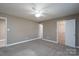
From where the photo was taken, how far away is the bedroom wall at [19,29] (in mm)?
4945

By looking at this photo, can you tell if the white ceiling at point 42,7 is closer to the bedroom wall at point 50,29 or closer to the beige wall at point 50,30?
the bedroom wall at point 50,29

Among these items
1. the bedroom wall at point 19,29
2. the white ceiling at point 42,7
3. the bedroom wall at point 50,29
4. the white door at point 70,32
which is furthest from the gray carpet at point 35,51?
the bedroom wall at point 50,29

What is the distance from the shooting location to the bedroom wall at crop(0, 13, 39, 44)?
4.95 m

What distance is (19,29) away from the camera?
5602mm

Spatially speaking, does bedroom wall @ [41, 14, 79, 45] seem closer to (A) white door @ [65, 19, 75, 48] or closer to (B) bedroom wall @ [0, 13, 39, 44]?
(A) white door @ [65, 19, 75, 48]

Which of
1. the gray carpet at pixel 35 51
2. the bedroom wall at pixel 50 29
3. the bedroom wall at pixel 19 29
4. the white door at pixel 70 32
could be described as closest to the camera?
the gray carpet at pixel 35 51

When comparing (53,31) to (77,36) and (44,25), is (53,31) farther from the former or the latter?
(77,36)

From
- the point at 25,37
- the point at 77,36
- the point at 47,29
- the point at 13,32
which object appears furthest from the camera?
the point at 47,29

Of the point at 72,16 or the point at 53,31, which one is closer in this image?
the point at 72,16

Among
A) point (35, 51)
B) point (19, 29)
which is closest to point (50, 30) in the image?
point (19, 29)

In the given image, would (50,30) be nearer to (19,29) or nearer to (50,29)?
(50,29)

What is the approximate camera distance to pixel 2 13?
179 inches

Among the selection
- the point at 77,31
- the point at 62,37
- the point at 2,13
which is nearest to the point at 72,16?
the point at 77,31

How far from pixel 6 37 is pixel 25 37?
5.00ft
